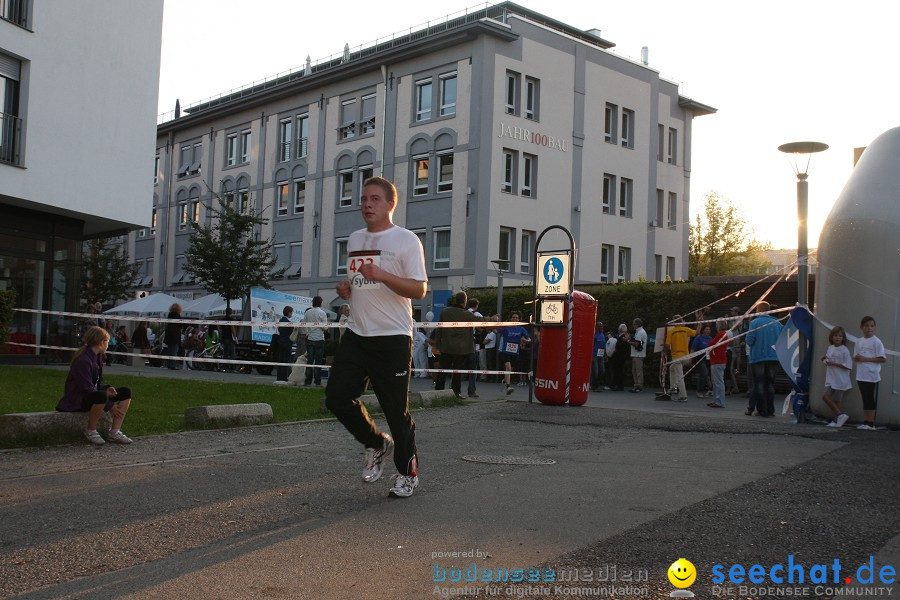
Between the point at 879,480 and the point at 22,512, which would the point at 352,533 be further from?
the point at 879,480

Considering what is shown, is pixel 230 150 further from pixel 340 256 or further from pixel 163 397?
Answer: pixel 163 397

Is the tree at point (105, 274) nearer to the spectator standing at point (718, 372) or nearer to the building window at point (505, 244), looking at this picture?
the building window at point (505, 244)

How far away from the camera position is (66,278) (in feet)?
81.6

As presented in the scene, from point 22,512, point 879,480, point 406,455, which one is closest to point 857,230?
point 879,480

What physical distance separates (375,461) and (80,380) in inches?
147

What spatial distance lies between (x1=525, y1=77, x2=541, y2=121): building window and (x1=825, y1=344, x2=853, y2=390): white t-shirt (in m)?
28.2

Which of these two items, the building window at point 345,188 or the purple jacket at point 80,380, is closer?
the purple jacket at point 80,380

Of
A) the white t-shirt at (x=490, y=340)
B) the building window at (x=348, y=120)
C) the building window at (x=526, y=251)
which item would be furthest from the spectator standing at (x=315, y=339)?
the building window at (x=348, y=120)

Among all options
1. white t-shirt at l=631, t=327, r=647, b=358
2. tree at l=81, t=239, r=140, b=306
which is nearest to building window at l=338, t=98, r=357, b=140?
tree at l=81, t=239, r=140, b=306

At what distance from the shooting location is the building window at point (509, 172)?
3870 cm

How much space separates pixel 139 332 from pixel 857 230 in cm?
2040

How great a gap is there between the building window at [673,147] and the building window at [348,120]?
1585 centimetres

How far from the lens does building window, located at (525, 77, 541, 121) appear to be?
39688mm

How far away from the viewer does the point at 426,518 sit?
520 centimetres
